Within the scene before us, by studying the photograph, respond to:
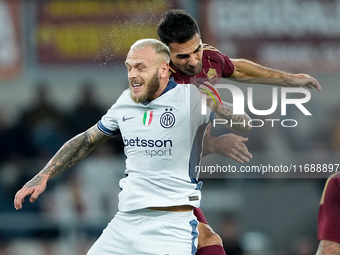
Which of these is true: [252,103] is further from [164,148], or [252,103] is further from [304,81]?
[164,148]

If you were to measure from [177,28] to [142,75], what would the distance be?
2.25 ft

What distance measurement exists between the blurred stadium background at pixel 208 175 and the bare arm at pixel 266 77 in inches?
78.0

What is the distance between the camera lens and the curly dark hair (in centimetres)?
409

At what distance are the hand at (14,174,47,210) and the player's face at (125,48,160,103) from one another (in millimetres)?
858

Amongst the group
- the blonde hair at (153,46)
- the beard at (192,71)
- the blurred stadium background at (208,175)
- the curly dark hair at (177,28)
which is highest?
the curly dark hair at (177,28)

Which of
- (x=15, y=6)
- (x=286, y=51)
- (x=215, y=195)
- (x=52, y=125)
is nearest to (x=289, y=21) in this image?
(x=286, y=51)

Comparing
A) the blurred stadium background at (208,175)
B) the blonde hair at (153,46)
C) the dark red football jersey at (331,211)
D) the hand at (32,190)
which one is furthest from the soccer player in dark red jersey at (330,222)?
the blurred stadium background at (208,175)

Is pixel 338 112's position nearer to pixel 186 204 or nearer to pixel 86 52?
pixel 86 52

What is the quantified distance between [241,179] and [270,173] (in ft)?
1.30

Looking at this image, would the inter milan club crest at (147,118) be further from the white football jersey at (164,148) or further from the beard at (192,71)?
the beard at (192,71)

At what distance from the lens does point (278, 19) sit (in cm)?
779

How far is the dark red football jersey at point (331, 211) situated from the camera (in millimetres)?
2908

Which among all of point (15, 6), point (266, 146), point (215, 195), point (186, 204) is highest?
point (15, 6)

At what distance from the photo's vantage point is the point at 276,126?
7660 mm
